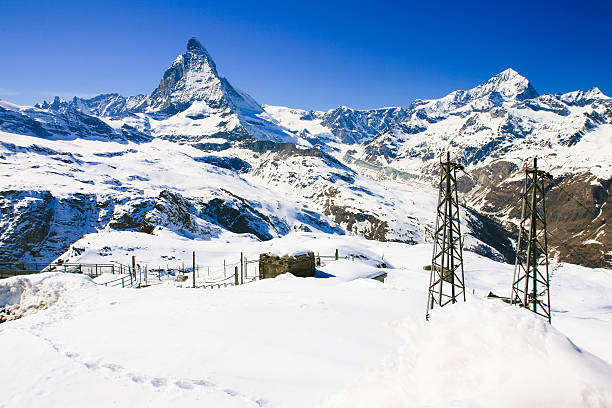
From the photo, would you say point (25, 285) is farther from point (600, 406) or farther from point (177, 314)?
point (600, 406)

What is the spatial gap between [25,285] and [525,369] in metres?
24.5

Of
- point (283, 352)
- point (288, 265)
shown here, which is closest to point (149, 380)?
point (283, 352)

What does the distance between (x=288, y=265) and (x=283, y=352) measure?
19.0m

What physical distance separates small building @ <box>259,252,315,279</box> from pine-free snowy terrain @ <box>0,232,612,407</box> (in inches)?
325


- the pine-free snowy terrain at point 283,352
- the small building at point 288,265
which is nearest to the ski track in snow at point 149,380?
the pine-free snowy terrain at point 283,352

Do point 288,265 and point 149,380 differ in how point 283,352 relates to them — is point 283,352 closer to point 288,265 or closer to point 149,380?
point 149,380

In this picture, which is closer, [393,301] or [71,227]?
[393,301]

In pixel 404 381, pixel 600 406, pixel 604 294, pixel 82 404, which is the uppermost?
pixel 600 406

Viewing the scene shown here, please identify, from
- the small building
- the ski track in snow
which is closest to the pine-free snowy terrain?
the ski track in snow

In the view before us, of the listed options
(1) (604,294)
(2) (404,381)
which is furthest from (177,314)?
(1) (604,294)

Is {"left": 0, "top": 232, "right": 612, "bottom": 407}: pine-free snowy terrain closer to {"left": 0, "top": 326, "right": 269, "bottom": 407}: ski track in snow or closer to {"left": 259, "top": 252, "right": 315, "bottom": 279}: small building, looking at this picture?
{"left": 0, "top": 326, "right": 269, "bottom": 407}: ski track in snow

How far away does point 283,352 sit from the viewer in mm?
10359

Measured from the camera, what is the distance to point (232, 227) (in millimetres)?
150000

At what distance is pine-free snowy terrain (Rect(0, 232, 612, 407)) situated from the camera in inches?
218
